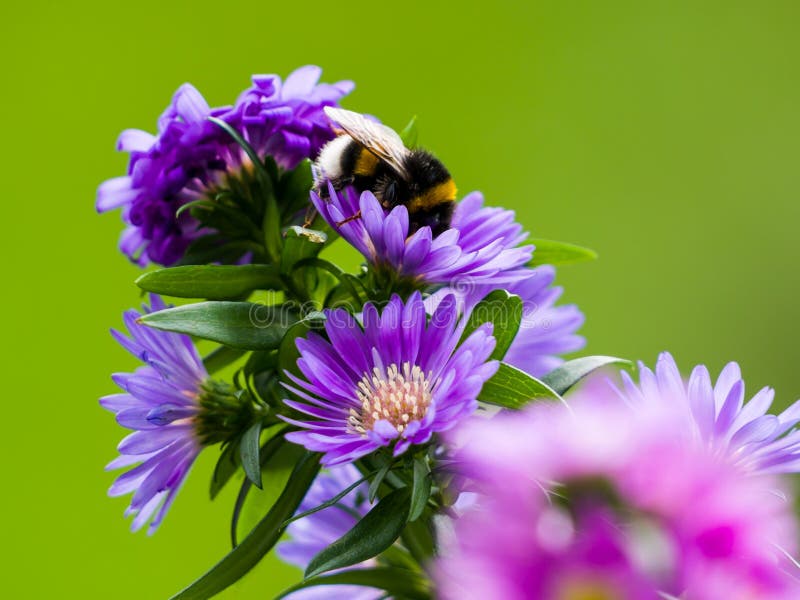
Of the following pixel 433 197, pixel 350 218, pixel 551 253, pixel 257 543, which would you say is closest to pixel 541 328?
pixel 551 253

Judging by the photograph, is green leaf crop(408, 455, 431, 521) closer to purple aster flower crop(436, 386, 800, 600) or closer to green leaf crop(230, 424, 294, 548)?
green leaf crop(230, 424, 294, 548)

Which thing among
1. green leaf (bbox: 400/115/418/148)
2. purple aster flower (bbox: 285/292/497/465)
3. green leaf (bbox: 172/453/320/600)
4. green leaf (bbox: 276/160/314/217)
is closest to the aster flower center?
purple aster flower (bbox: 285/292/497/465)

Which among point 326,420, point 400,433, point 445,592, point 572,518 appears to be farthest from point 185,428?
point 572,518

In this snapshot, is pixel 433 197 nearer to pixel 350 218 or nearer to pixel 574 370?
pixel 350 218

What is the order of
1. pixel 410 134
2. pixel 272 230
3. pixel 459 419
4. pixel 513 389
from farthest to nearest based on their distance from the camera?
pixel 410 134 < pixel 272 230 < pixel 513 389 < pixel 459 419

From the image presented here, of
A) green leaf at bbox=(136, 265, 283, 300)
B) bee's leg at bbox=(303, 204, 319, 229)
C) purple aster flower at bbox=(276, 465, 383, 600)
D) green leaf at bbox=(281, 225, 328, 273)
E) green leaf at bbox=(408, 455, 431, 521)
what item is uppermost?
bee's leg at bbox=(303, 204, 319, 229)

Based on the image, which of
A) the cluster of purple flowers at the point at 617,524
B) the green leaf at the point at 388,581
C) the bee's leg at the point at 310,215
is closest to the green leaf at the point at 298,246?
the bee's leg at the point at 310,215

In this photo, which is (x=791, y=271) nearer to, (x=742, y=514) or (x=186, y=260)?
(x=186, y=260)
